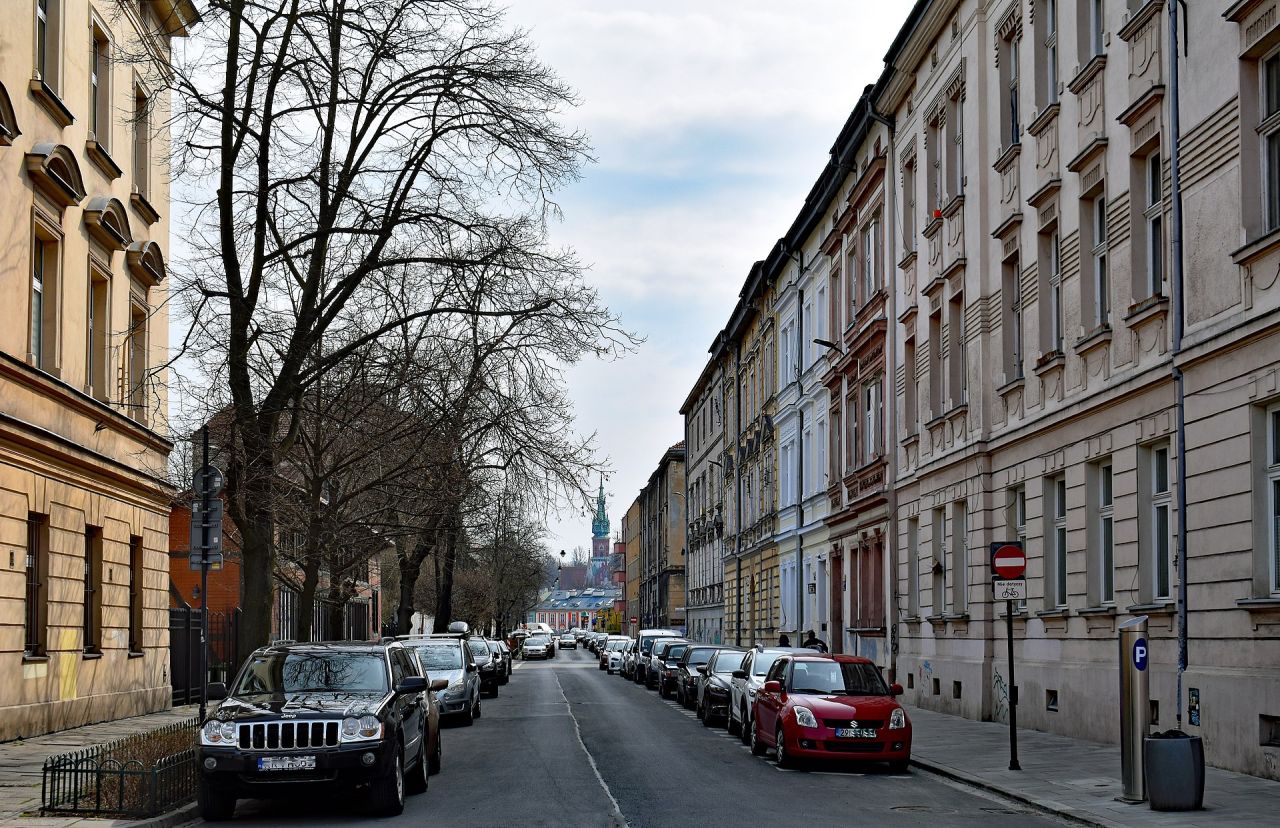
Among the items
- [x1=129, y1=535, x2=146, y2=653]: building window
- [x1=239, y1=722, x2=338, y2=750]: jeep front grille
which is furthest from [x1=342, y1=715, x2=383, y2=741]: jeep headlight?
[x1=129, y1=535, x2=146, y2=653]: building window

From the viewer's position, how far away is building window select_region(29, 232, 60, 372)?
2214 cm

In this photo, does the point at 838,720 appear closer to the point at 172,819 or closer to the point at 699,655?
the point at 172,819

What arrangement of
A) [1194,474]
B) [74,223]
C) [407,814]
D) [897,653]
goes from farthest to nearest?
[897,653]
[74,223]
[1194,474]
[407,814]

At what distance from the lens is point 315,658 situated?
14.9m

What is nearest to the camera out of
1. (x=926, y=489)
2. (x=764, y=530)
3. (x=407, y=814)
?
(x=407, y=814)

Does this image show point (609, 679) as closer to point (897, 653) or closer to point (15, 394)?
point (897, 653)

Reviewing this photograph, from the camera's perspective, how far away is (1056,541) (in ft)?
76.3

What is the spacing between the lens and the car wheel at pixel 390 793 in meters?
13.3

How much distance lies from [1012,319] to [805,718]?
31.7 feet

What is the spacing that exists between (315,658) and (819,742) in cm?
663

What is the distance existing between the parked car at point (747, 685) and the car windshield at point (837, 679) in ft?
9.37

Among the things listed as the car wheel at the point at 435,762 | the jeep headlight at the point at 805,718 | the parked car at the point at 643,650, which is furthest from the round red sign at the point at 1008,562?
the parked car at the point at 643,650

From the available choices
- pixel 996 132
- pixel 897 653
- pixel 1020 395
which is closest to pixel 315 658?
pixel 1020 395

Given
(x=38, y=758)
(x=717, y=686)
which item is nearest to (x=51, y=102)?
(x=38, y=758)
